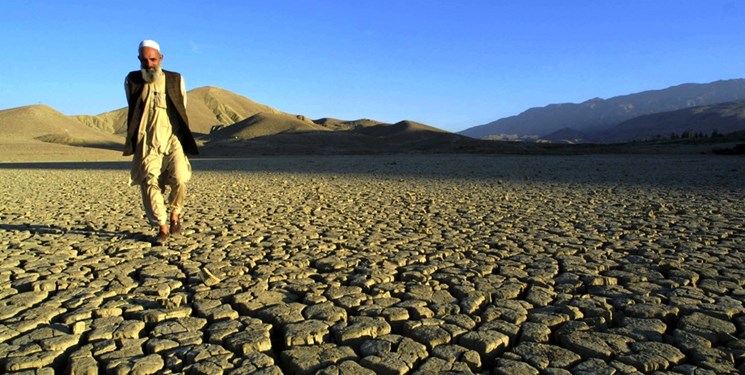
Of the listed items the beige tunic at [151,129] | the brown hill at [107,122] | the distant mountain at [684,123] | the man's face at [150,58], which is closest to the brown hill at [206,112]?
the brown hill at [107,122]

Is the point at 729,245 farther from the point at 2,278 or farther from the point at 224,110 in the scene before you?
the point at 224,110

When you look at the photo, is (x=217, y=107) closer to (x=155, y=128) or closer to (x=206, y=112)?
(x=206, y=112)

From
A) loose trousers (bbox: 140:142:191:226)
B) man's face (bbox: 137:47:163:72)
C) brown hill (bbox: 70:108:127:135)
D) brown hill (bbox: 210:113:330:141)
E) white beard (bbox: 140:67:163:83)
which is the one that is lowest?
loose trousers (bbox: 140:142:191:226)

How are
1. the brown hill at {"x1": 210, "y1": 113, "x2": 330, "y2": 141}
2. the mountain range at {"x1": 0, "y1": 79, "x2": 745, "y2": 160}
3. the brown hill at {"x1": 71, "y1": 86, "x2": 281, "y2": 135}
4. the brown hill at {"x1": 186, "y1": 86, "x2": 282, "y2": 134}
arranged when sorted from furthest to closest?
the brown hill at {"x1": 186, "y1": 86, "x2": 282, "y2": 134}, the brown hill at {"x1": 71, "y1": 86, "x2": 281, "y2": 135}, the brown hill at {"x1": 210, "y1": 113, "x2": 330, "y2": 141}, the mountain range at {"x1": 0, "y1": 79, "x2": 745, "y2": 160}

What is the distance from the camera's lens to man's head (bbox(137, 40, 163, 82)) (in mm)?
3803

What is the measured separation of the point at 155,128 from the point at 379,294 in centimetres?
234

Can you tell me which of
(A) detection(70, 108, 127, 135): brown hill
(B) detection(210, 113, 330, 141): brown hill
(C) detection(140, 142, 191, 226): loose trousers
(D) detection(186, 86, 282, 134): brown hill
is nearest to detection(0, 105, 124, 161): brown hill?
(B) detection(210, 113, 330, 141): brown hill

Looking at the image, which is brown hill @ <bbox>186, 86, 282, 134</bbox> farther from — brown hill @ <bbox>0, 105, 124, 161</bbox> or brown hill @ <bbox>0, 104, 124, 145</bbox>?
brown hill @ <bbox>0, 105, 124, 161</bbox>

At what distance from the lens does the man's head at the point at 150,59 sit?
3.80 meters

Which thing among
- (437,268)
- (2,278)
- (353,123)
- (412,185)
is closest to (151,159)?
(2,278)

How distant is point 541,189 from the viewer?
28.0 feet

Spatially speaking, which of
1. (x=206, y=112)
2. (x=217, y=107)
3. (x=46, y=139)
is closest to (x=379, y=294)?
(x=46, y=139)

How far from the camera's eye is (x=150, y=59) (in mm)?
3840

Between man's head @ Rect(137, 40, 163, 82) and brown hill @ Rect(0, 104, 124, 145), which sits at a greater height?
brown hill @ Rect(0, 104, 124, 145)
